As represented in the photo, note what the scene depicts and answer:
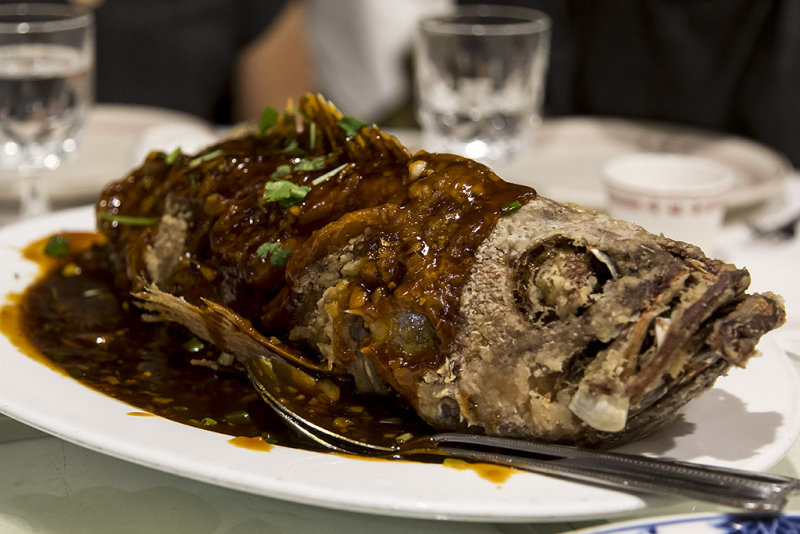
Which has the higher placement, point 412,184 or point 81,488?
point 412,184

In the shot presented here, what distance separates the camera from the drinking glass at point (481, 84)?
4.26 metres

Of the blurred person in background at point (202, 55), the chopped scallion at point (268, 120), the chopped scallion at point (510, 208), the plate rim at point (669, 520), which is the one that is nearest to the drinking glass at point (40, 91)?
the chopped scallion at point (268, 120)

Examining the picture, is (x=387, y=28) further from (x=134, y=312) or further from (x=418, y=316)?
(x=418, y=316)

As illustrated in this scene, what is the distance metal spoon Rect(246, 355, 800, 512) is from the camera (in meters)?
1.74

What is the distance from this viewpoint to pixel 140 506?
6.62 ft

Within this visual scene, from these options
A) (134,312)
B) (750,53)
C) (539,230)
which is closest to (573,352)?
(539,230)

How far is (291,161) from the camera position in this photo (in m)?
2.54

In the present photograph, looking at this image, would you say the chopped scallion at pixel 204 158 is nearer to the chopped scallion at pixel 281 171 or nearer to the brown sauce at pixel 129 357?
the chopped scallion at pixel 281 171

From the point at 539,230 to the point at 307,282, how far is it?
0.64 metres

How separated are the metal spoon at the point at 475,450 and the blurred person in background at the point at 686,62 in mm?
5214

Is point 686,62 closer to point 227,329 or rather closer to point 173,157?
point 173,157

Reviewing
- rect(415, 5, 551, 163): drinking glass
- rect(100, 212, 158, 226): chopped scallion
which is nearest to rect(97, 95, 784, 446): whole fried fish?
rect(100, 212, 158, 226): chopped scallion

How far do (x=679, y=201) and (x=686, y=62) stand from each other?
354cm

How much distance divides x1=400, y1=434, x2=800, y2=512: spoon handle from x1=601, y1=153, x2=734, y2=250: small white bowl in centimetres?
185
